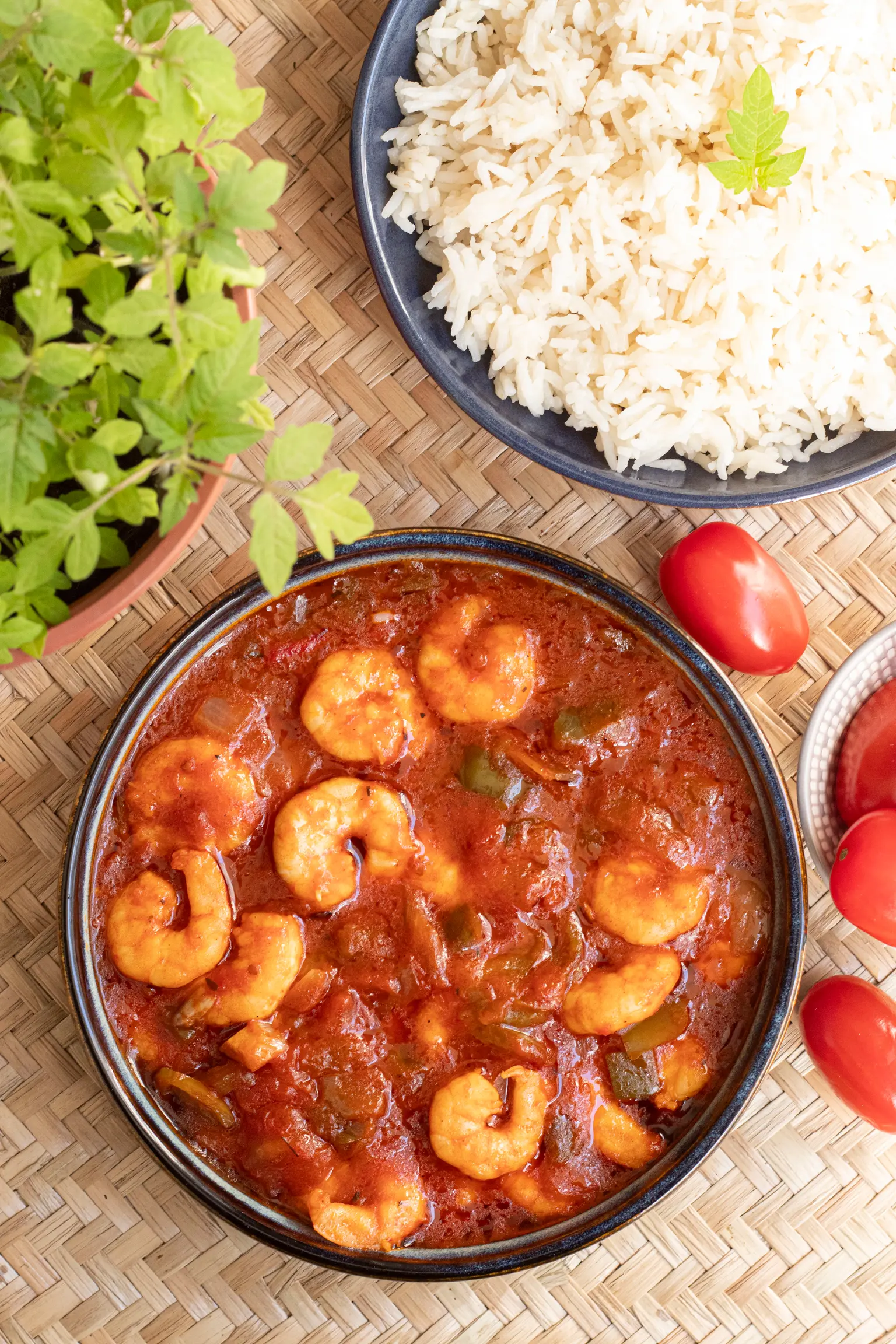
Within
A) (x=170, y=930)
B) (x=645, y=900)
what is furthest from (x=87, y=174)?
(x=645, y=900)

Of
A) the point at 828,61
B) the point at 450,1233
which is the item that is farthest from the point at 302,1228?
the point at 828,61

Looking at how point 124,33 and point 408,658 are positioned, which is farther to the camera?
point 408,658

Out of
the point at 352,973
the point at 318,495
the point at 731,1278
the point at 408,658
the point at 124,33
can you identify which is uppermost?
the point at 124,33

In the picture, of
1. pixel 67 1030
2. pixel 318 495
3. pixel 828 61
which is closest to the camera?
pixel 318 495

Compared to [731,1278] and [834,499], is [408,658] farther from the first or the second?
[731,1278]

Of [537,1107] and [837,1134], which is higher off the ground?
[537,1107]

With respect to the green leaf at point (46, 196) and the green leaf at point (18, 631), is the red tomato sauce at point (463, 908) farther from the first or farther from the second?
the green leaf at point (46, 196)

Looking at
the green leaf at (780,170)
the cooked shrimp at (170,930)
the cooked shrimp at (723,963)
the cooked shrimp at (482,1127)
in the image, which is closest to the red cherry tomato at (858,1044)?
the cooked shrimp at (723,963)
